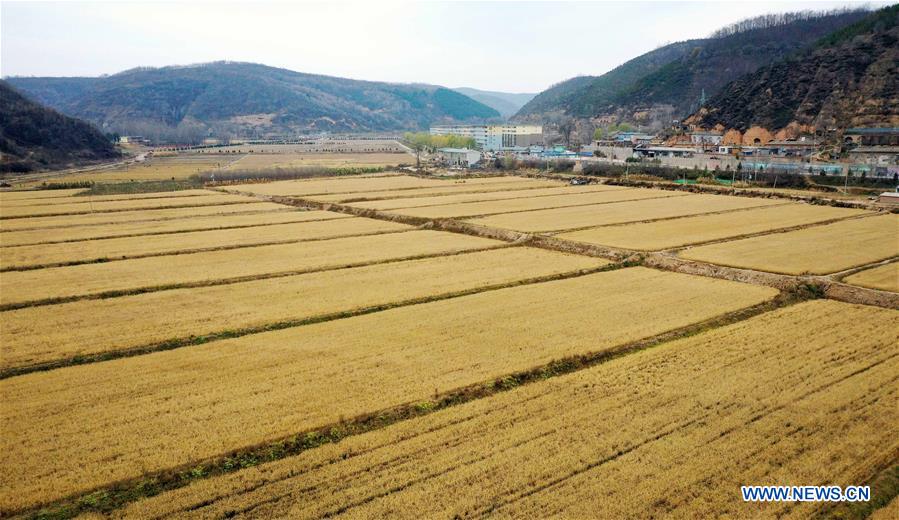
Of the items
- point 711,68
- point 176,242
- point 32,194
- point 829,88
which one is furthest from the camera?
point 711,68

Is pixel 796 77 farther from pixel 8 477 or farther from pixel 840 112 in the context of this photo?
pixel 8 477

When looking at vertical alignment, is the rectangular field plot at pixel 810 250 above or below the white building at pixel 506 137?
below

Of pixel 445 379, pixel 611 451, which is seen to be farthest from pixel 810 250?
pixel 611 451

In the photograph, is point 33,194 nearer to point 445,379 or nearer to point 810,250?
point 445,379

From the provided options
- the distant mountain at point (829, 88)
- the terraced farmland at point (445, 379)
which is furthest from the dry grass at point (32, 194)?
the distant mountain at point (829, 88)

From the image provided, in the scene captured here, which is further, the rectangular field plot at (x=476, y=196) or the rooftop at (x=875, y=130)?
the rooftop at (x=875, y=130)

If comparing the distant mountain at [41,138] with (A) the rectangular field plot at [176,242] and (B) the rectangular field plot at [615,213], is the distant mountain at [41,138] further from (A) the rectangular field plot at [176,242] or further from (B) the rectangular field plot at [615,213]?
(B) the rectangular field plot at [615,213]

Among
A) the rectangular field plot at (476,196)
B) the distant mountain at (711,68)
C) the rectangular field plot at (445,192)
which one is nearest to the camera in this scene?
the rectangular field plot at (476,196)
